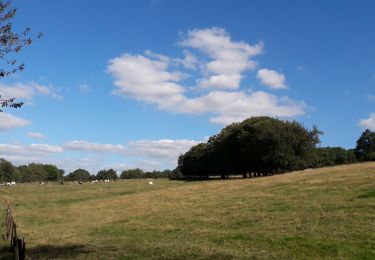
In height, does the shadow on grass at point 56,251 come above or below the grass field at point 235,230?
below

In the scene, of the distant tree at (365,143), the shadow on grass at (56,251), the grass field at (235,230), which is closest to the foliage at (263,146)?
the grass field at (235,230)

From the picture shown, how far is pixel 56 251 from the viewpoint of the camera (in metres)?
22.3

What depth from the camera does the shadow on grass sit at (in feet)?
68.7

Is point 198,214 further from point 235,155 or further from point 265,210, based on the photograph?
point 235,155

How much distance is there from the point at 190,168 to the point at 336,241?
449ft

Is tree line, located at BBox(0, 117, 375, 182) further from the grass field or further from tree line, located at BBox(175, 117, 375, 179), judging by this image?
the grass field

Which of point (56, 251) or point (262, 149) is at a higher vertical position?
point (262, 149)

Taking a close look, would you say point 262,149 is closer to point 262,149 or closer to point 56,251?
point 262,149

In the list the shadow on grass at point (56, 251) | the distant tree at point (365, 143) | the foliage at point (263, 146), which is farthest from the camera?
the distant tree at point (365, 143)

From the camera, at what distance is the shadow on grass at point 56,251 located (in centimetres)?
2095

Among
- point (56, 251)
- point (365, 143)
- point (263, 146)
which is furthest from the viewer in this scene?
point (365, 143)

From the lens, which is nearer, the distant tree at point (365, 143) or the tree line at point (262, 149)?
the tree line at point (262, 149)

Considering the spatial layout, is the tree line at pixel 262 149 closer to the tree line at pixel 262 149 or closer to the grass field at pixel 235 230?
the tree line at pixel 262 149

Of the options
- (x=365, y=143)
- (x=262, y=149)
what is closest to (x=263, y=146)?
(x=262, y=149)
